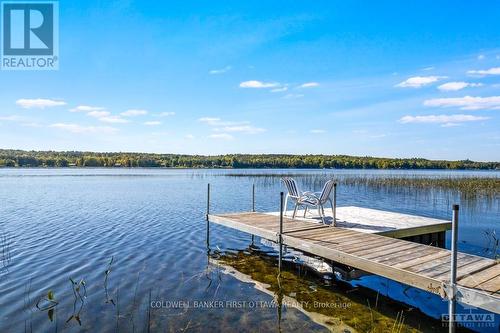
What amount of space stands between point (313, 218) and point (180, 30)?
9362 mm

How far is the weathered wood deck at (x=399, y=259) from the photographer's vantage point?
3.88 metres

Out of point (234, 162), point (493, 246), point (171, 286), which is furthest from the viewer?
point (234, 162)

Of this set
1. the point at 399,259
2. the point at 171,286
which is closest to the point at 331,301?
the point at 399,259

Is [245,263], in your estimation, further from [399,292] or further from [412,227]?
[412,227]

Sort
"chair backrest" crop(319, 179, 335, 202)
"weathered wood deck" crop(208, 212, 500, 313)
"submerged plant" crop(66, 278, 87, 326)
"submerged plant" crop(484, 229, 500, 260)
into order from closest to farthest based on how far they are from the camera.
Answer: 1. "weathered wood deck" crop(208, 212, 500, 313)
2. "submerged plant" crop(66, 278, 87, 326)
3. "chair backrest" crop(319, 179, 335, 202)
4. "submerged plant" crop(484, 229, 500, 260)

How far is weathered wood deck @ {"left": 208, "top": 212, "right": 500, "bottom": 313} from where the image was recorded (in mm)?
3885

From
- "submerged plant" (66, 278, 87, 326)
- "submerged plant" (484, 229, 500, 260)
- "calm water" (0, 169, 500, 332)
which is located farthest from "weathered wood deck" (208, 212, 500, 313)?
"submerged plant" (484, 229, 500, 260)

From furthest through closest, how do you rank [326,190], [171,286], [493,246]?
[493,246] < [326,190] < [171,286]

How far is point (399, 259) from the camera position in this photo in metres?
5.02

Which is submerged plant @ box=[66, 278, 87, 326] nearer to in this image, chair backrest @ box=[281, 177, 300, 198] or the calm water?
the calm water

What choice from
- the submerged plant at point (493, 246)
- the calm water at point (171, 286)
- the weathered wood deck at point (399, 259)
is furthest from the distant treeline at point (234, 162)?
the weathered wood deck at point (399, 259)

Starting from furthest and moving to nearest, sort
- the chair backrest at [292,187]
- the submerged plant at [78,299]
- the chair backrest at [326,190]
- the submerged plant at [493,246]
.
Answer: the submerged plant at [493,246] < the chair backrest at [292,187] < the chair backrest at [326,190] < the submerged plant at [78,299]

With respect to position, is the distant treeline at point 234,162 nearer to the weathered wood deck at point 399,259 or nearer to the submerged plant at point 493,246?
the submerged plant at point 493,246

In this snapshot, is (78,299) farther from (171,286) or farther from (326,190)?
(326,190)
